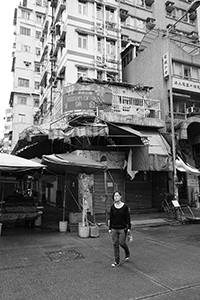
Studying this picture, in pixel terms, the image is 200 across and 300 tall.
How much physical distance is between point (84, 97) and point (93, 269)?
10.6m

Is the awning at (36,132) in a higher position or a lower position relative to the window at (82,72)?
lower

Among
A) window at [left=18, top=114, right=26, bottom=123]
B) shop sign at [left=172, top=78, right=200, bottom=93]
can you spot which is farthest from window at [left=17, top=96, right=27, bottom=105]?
shop sign at [left=172, top=78, right=200, bottom=93]

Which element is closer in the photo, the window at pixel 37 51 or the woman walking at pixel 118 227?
the woman walking at pixel 118 227

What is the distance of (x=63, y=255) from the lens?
269 inches

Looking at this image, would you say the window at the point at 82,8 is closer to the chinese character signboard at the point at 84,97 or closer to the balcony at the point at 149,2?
the chinese character signboard at the point at 84,97

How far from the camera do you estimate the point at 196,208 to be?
16.5 m

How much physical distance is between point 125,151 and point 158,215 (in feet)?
14.1

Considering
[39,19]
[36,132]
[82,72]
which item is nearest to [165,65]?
[82,72]

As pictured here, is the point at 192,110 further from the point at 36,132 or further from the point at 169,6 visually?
the point at 169,6

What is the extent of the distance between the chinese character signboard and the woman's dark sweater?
30.0ft

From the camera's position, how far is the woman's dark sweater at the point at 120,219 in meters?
5.89

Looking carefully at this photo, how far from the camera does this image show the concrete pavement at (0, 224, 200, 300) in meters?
4.39

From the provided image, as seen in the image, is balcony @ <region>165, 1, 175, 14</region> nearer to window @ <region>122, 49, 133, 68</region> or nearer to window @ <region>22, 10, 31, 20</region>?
window @ <region>122, 49, 133, 68</region>

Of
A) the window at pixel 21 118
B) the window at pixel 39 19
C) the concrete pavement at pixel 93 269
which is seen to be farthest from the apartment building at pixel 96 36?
the window at pixel 39 19
